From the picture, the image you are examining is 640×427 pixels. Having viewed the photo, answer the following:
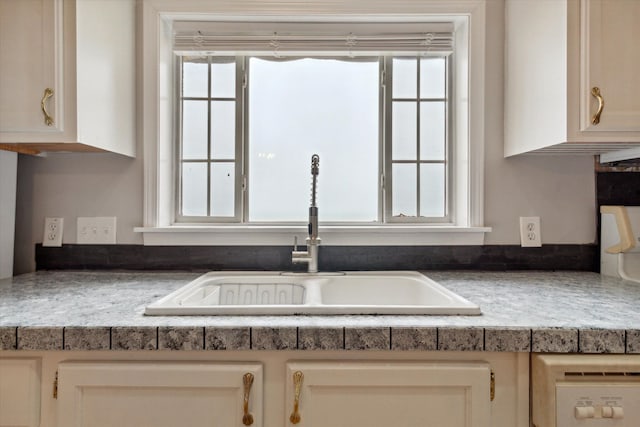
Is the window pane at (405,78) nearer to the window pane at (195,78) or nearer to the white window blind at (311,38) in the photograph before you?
the white window blind at (311,38)

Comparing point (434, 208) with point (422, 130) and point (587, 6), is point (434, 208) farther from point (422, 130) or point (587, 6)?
point (587, 6)

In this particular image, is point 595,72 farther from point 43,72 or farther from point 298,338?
point 43,72

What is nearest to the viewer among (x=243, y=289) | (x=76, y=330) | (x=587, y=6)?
(x=76, y=330)

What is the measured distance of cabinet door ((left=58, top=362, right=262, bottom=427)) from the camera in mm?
840

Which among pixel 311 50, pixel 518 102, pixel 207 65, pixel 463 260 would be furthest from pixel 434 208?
pixel 207 65

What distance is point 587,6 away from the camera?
1.17 m

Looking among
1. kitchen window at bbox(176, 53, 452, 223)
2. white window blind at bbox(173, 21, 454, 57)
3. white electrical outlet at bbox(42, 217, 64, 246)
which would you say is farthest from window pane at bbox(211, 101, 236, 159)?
white electrical outlet at bbox(42, 217, 64, 246)

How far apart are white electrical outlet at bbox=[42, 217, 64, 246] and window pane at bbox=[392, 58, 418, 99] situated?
160 centimetres

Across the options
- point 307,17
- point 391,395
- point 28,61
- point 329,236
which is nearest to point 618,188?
point 329,236

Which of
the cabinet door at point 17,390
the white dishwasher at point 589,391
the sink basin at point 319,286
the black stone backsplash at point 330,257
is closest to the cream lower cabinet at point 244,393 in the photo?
the cabinet door at point 17,390

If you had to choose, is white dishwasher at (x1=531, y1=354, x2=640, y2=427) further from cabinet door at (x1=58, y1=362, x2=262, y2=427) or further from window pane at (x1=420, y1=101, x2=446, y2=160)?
window pane at (x1=420, y1=101, x2=446, y2=160)

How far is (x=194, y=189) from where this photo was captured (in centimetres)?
173

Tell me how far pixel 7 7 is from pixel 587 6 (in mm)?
1878

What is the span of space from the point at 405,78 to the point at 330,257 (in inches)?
36.2
